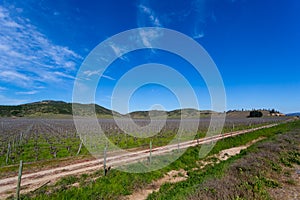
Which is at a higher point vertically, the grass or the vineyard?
the vineyard

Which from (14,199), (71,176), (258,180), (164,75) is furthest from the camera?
(164,75)

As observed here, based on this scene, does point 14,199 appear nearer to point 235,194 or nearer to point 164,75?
point 235,194

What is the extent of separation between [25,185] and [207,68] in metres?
17.3

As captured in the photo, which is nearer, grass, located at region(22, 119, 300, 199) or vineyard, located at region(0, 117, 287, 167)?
grass, located at region(22, 119, 300, 199)

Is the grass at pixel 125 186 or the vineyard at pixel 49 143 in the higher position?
the vineyard at pixel 49 143

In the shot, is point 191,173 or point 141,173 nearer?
point 141,173

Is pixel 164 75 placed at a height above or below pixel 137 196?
above

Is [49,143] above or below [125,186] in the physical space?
above

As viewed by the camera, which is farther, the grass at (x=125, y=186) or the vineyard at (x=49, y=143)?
the vineyard at (x=49, y=143)

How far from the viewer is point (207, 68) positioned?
1953 cm

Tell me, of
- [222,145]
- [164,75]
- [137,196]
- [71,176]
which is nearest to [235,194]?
[137,196]

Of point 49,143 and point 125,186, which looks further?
point 49,143

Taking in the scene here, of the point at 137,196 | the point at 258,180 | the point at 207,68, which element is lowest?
the point at 137,196

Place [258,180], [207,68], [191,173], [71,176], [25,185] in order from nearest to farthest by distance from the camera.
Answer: [258,180]
[25,185]
[71,176]
[191,173]
[207,68]
